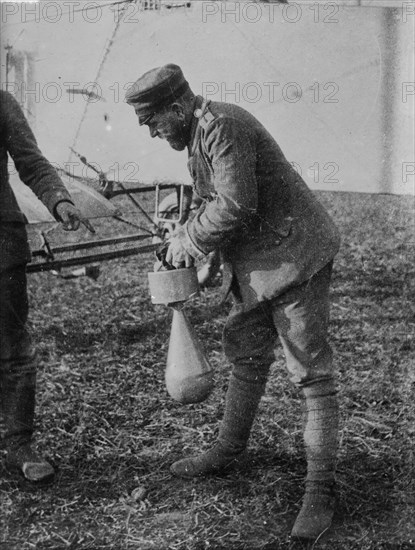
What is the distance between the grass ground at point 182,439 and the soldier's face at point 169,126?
1.55m

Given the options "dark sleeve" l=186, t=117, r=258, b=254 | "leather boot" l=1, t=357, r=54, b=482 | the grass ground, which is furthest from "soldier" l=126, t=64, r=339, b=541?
"leather boot" l=1, t=357, r=54, b=482

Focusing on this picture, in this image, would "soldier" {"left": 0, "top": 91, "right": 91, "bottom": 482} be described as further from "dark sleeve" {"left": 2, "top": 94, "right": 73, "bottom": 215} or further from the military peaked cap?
the military peaked cap

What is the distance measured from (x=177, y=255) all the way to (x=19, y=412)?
1.13 metres

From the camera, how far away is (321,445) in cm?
272

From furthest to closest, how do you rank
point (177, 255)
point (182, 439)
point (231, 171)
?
point (182, 439) → point (177, 255) → point (231, 171)

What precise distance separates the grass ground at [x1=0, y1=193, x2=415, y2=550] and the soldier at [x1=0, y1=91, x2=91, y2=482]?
179 millimetres

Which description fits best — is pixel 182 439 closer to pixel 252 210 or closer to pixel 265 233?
pixel 265 233

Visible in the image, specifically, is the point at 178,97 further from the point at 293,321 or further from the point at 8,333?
the point at 8,333

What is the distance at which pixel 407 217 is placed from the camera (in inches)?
345

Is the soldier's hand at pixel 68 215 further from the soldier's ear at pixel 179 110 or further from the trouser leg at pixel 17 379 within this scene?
the soldier's ear at pixel 179 110

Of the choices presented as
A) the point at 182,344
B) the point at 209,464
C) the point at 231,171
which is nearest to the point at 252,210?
the point at 231,171

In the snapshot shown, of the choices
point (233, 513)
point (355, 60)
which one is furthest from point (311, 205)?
point (355, 60)

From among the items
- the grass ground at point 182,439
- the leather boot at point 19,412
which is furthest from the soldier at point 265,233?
the leather boot at point 19,412

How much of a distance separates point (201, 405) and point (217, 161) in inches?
70.4
